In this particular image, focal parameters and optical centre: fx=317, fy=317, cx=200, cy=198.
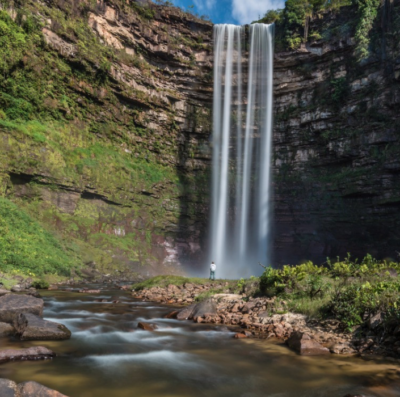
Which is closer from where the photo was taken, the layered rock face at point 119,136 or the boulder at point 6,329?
the boulder at point 6,329

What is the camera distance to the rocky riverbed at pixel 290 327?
6.05 metres

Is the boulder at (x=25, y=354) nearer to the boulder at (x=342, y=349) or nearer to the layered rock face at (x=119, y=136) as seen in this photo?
the boulder at (x=342, y=349)

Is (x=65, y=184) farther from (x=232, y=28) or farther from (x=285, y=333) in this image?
(x=232, y=28)

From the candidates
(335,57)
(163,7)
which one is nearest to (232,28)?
(163,7)

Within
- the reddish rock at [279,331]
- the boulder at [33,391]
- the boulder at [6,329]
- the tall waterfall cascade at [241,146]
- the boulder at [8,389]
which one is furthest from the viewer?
the tall waterfall cascade at [241,146]

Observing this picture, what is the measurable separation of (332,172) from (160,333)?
27549 millimetres

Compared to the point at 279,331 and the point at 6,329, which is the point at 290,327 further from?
the point at 6,329

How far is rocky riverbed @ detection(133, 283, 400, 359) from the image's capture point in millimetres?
6047

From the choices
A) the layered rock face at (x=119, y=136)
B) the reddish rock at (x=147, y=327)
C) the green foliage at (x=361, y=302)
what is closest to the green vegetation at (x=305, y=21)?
the layered rock face at (x=119, y=136)

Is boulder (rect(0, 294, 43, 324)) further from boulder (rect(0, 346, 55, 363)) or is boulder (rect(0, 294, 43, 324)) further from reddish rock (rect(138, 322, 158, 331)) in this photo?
reddish rock (rect(138, 322, 158, 331))

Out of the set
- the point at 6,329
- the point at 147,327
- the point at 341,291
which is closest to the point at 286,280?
the point at 341,291

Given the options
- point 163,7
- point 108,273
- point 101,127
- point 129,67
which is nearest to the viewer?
point 108,273

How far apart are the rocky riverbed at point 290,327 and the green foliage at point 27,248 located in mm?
10537

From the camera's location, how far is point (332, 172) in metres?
30.8
